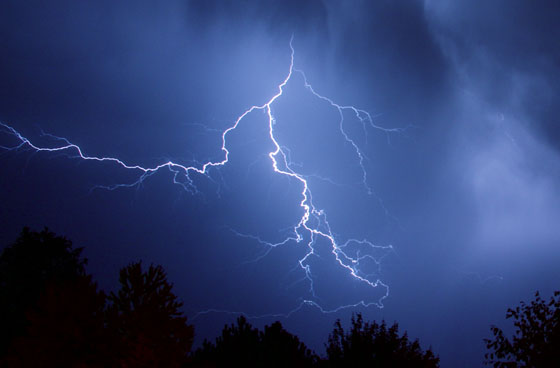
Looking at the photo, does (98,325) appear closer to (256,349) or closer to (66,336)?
(66,336)

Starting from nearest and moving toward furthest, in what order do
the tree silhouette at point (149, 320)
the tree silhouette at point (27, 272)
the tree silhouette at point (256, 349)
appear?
the tree silhouette at point (149, 320)
the tree silhouette at point (256, 349)
the tree silhouette at point (27, 272)

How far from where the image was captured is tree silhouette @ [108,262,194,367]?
3605mm

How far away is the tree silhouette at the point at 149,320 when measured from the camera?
3.61 m

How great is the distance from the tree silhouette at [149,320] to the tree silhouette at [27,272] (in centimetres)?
422

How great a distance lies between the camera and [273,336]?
7.03 m

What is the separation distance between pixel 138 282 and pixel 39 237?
662 cm

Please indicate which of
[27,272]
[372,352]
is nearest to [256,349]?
[372,352]

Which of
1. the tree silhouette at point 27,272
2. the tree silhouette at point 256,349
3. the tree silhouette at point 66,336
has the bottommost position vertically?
the tree silhouette at point 66,336

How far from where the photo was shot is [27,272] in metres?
8.48

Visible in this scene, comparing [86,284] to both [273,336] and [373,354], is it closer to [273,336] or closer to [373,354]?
[273,336]

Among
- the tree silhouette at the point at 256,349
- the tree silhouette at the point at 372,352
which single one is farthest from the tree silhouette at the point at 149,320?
the tree silhouette at the point at 372,352

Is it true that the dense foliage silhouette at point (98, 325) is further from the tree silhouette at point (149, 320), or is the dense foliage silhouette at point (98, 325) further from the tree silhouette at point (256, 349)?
the tree silhouette at point (256, 349)

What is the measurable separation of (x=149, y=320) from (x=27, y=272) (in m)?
6.62

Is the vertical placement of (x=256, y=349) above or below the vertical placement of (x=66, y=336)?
above
